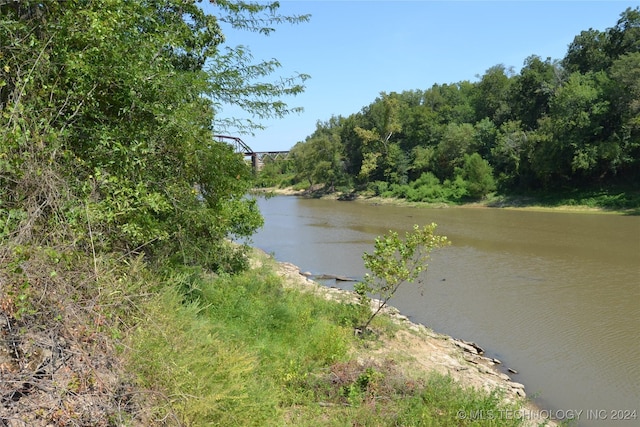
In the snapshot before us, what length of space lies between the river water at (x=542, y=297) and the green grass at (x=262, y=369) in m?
2.38

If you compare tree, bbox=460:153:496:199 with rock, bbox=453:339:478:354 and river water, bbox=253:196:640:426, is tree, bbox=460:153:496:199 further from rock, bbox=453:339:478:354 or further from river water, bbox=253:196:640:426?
rock, bbox=453:339:478:354

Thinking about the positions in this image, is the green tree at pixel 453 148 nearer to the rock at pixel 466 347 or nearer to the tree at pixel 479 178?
the tree at pixel 479 178

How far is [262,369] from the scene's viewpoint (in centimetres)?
502

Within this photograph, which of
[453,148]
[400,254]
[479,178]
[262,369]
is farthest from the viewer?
[453,148]

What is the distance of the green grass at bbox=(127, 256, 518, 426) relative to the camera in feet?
10.9

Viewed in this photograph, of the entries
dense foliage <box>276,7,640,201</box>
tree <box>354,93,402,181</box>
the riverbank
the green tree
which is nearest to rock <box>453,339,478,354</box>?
dense foliage <box>276,7,640,201</box>

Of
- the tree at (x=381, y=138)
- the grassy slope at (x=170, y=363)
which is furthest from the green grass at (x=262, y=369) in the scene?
the tree at (x=381, y=138)

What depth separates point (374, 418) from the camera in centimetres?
459

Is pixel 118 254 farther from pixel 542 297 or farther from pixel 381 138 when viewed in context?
pixel 381 138

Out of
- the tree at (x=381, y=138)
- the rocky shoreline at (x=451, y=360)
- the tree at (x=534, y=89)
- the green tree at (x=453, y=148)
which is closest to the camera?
the rocky shoreline at (x=451, y=360)

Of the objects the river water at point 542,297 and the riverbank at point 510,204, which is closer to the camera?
the river water at point 542,297

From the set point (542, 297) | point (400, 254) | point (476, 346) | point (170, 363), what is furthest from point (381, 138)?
point (170, 363)

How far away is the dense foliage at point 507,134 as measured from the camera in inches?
1113

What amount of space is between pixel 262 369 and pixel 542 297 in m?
8.37
